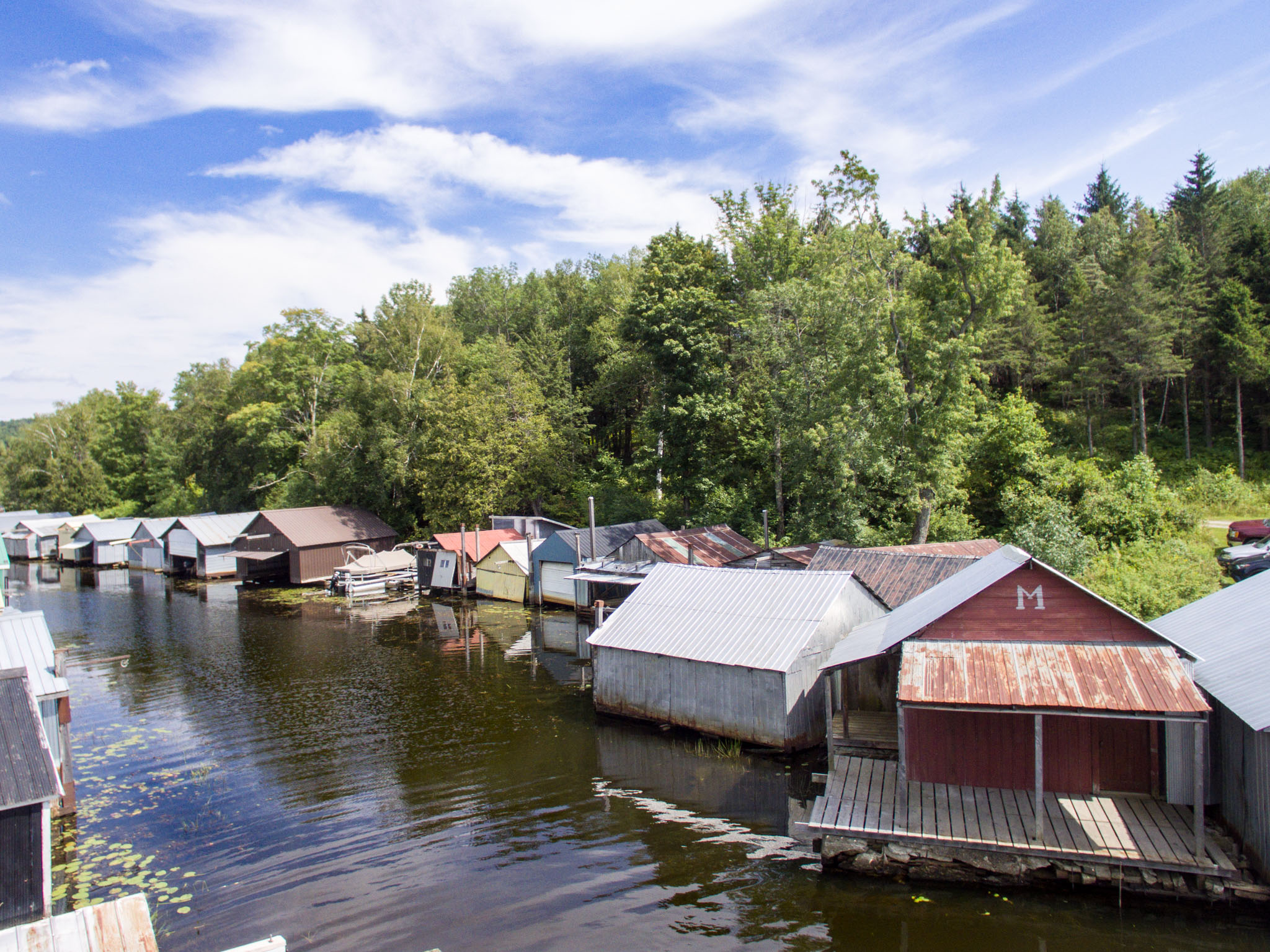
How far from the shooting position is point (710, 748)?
17516 mm

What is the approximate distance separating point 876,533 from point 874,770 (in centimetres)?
2141

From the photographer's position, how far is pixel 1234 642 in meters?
12.6

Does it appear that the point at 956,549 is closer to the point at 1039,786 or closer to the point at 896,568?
the point at 896,568

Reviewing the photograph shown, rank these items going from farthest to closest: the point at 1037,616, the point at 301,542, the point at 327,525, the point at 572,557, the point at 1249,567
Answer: the point at 327,525
the point at 301,542
the point at 572,557
the point at 1249,567
the point at 1037,616

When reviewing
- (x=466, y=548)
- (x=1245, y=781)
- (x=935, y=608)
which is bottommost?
(x=1245, y=781)

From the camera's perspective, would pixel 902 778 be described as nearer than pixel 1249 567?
Yes

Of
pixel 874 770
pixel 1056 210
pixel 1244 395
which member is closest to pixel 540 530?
pixel 874 770

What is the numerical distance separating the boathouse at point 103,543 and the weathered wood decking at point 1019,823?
65963 mm

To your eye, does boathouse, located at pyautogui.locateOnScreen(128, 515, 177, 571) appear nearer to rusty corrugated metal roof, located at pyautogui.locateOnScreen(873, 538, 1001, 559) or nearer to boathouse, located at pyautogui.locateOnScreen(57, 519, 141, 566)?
boathouse, located at pyautogui.locateOnScreen(57, 519, 141, 566)

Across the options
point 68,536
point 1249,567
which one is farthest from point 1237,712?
point 68,536

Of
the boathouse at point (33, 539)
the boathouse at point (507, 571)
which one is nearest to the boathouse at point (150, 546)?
the boathouse at point (33, 539)

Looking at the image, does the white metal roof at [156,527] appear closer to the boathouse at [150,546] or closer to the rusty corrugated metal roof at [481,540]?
the boathouse at [150,546]

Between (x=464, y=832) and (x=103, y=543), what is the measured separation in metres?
63.3

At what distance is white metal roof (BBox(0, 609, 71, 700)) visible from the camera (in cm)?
1470
